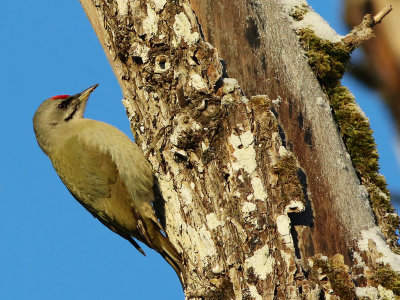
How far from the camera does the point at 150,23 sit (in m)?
3.76

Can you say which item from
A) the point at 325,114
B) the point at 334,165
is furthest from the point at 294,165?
the point at 325,114

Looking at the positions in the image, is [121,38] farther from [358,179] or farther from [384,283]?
[384,283]

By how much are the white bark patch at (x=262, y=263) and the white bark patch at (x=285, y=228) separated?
12 centimetres

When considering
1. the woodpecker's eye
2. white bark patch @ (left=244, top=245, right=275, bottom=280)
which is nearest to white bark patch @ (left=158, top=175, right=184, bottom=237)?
white bark patch @ (left=244, top=245, right=275, bottom=280)

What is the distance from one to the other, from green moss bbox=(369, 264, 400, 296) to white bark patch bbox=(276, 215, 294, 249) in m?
0.67

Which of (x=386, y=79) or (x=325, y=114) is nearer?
(x=325, y=114)

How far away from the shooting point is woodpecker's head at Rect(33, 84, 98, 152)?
5652mm

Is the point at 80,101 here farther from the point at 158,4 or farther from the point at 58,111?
the point at 158,4

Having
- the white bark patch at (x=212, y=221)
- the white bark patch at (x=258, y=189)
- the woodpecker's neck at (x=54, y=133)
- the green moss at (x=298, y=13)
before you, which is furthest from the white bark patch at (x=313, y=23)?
the woodpecker's neck at (x=54, y=133)

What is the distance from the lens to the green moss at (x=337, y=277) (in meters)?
3.18

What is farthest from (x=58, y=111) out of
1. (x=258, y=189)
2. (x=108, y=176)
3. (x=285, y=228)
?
(x=285, y=228)

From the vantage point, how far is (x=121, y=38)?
394cm

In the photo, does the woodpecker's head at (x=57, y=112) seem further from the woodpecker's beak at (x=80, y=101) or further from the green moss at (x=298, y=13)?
the green moss at (x=298, y=13)

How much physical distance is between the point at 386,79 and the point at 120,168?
2721 mm
